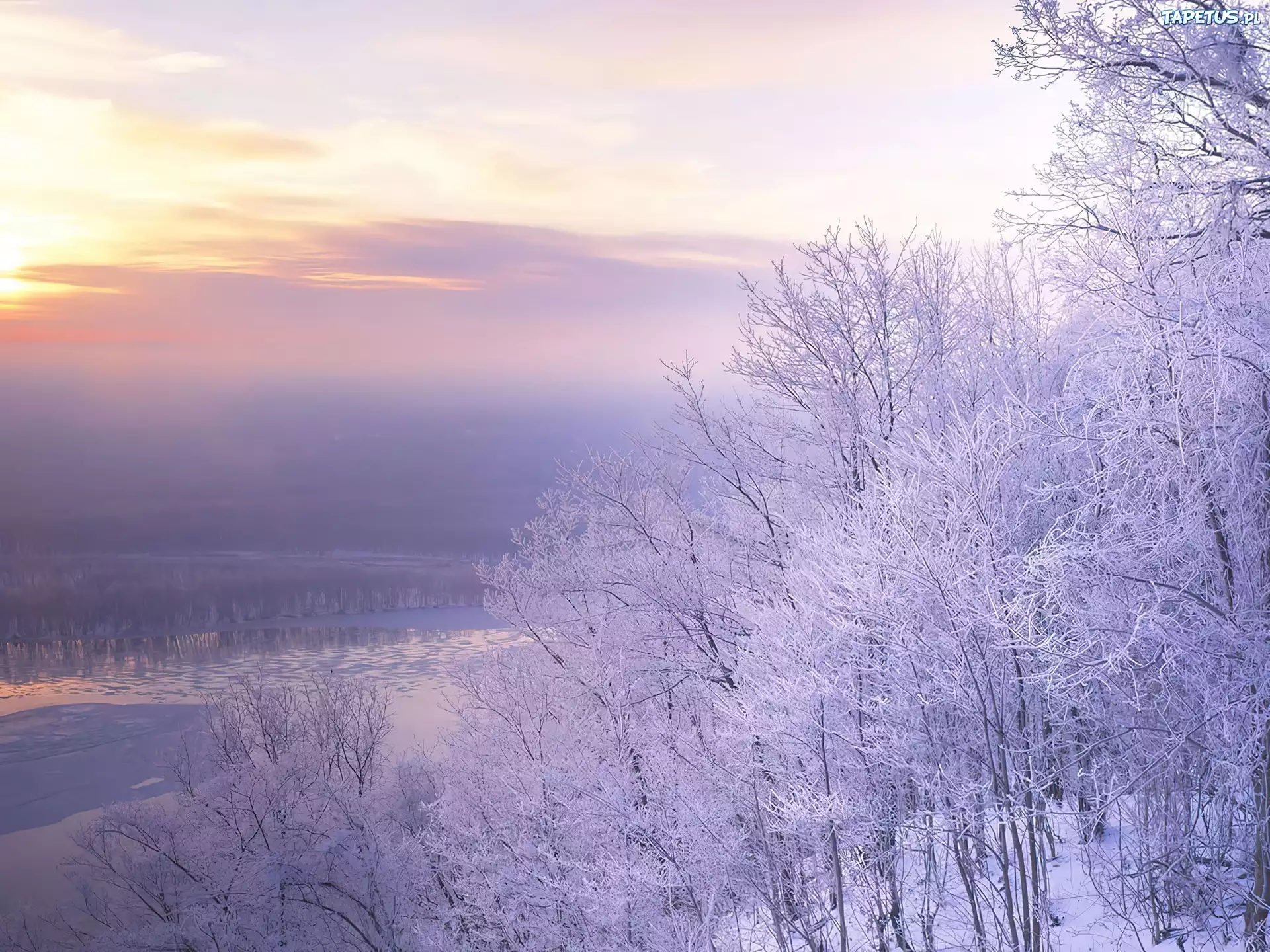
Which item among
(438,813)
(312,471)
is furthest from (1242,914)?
(312,471)

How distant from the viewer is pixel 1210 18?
7.10m

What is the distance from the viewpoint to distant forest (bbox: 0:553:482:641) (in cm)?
6662

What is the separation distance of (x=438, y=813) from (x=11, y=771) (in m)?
29.1

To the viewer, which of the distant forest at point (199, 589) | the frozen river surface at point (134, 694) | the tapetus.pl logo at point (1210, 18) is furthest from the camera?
the distant forest at point (199, 589)

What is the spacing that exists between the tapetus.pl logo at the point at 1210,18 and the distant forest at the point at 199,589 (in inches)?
2508

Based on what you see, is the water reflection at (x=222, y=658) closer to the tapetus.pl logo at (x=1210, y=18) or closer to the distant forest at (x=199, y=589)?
the distant forest at (x=199, y=589)

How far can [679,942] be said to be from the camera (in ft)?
34.4

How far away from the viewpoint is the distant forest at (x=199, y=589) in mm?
66625

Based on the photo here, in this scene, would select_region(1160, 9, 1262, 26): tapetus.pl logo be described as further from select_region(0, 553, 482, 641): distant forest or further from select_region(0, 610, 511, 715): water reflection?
select_region(0, 553, 482, 641): distant forest

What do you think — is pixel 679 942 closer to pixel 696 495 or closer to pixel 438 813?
pixel 696 495

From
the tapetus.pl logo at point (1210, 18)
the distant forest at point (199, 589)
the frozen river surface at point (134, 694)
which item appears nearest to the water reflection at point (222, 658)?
the frozen river surface at point (134, 694)

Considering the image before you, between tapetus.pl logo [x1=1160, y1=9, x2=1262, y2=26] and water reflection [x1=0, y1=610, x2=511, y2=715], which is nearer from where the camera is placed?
tapetus.pl logo [x1=1160, y1=9, x2=1262, y2=26]

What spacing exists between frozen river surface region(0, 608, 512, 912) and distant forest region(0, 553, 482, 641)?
132 inches

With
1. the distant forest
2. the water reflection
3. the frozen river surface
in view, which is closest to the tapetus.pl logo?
the frozen river surface
